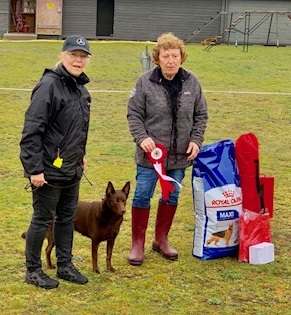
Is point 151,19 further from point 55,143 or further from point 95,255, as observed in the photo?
point 55,143

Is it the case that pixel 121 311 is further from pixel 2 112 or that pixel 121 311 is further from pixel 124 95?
pixel 124 95

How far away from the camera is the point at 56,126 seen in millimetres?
4539

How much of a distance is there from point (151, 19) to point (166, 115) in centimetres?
2893

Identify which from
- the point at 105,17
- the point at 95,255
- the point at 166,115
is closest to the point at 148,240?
the point at 95,255

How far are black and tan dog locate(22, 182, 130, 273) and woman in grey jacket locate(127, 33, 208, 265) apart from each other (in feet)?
0.96

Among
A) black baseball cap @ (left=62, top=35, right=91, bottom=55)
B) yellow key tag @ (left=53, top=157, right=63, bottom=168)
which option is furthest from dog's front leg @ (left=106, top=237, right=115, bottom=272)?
black baseball cap @ (left=62, top=35, right=91, bottom=55)

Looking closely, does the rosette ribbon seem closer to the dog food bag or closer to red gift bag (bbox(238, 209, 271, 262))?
the dog food bag

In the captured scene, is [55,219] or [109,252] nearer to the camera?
[55,219]

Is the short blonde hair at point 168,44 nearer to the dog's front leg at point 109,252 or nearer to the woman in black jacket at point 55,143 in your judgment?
the woman in black jacket at point 55,143

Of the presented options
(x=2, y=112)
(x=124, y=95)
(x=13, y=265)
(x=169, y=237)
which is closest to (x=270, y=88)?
(x=124, y=95)

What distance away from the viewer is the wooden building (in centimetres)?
3306

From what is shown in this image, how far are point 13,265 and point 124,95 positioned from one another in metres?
9.91

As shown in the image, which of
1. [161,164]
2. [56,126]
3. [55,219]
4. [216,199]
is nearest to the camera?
[56,126]

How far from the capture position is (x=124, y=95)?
589 inches
